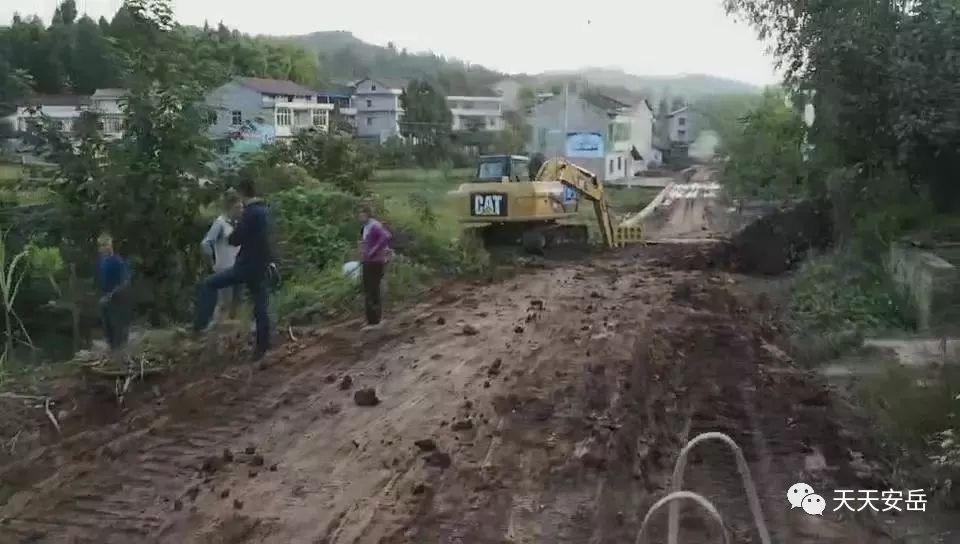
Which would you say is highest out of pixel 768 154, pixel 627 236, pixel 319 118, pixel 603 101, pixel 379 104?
pixel 603 101

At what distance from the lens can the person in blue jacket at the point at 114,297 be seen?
9531 mm

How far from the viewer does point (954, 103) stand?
1264cm

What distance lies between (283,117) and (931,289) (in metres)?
11.9

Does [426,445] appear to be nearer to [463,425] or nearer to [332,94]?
[463,425]

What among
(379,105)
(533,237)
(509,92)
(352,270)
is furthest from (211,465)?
(509,92)

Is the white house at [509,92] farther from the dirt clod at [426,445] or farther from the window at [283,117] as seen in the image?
the dirt clod at [426,445]

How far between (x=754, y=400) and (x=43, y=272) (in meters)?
8.19

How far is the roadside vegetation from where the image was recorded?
11438 mm

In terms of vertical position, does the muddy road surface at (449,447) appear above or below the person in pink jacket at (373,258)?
below

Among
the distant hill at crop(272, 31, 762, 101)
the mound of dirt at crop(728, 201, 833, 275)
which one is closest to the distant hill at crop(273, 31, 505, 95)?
the distant hill at crop(272, 31, 762, 101)

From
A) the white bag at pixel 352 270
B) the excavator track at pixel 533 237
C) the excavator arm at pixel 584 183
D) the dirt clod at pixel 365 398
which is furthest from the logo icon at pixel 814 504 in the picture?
the excavator arm at pixel 584 183

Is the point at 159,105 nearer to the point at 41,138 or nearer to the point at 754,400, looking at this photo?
the point at 41,138

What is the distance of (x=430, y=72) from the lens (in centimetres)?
3619

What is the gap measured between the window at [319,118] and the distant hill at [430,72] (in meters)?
7.58
